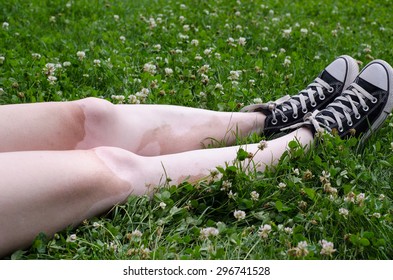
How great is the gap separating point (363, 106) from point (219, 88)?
958 millimetres

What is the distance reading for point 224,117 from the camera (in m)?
3.24

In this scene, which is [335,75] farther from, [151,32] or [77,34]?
[77,34]

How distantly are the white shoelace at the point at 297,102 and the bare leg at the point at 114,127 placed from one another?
0.16 meters

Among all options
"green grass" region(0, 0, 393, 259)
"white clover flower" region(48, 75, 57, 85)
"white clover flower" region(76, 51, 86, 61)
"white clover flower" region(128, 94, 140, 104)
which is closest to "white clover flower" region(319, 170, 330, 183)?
"green grass" region(0, 0, 393, 259)

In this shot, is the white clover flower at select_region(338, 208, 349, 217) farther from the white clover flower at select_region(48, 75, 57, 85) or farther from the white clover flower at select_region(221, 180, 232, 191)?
the white clover flower at select_region(48, 75, 57, 85)

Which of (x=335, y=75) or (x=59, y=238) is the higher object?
(x=335, y=75)

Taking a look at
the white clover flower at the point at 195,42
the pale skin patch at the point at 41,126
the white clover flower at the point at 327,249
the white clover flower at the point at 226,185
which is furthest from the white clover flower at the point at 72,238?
the white clover flower at the point at 195,42

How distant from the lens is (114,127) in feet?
9.16

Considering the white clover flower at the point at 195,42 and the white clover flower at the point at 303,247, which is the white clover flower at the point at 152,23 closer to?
the white clover flower at the point at 195,42

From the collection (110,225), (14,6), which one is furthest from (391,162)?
(14,6)

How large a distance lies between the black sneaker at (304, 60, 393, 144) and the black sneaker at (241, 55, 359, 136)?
0.13 m

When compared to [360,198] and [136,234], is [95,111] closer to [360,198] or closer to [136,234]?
[136,234]

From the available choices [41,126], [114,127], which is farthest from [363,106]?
[41,126]

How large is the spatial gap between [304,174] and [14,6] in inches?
147
